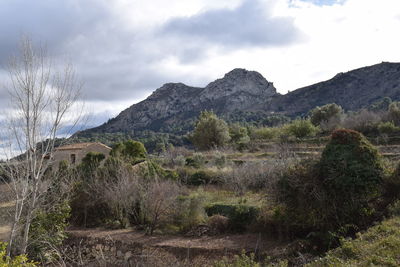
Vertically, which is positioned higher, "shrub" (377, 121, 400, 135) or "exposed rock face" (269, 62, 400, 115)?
"exposed rock face" (269, 62, 400, 115)

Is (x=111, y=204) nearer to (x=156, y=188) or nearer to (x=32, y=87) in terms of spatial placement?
(x=156, y=188)

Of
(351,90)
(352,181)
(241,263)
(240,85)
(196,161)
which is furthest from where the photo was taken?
(240,85)

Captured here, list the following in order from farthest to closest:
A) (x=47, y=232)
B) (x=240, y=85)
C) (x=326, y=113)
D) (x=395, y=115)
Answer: (x=240, y=85) → (x=326, y=113) → (x=395, y=115) → (x=47, y=232)

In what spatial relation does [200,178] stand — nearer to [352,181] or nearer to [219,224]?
[219,224]

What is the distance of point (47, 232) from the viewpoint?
1082cm

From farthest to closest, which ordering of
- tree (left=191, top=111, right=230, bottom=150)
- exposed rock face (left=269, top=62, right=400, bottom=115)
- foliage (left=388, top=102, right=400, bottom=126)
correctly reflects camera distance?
exposed rock face (left=269, top=62, right=400, bottom=115), tree (left=191, top=111, right=230, bottom=150), foliage (left=388, top=102, right=400, bottom=126)

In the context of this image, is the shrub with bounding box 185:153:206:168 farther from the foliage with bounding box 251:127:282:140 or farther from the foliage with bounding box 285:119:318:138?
the foliage with bounding box 251:127:282:140

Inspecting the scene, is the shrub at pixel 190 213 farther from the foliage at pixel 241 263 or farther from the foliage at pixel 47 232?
the foliage at pixel 241 263

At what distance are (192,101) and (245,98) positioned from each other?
700 inches

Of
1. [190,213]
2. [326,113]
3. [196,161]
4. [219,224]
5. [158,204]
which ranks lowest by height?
[219,224]

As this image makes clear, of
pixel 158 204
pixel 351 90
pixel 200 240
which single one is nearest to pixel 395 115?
pixel 158 204

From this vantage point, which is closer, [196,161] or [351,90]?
[196,161]

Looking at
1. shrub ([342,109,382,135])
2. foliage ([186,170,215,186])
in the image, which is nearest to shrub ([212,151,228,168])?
foliage ([186,170,215,186])

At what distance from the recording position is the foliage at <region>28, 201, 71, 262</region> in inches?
415
